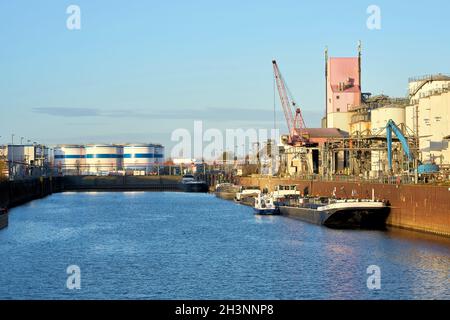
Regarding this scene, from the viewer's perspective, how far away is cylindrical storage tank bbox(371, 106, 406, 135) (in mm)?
114825

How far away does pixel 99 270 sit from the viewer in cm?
4984

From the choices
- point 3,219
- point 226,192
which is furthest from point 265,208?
point 226,192

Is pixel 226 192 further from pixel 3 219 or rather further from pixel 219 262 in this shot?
pixel 219 262

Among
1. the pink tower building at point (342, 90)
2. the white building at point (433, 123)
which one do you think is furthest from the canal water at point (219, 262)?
the pink tower building at point (342, 90)

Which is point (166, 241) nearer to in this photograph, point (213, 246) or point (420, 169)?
point (213, 246)

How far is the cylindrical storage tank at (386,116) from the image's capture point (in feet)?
377

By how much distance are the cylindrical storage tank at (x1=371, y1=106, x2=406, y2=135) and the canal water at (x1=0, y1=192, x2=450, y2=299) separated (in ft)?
121

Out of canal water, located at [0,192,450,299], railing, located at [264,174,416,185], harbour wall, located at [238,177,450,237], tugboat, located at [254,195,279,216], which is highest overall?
railing, located at [264,174,416,185]

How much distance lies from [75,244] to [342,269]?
84.0 ft


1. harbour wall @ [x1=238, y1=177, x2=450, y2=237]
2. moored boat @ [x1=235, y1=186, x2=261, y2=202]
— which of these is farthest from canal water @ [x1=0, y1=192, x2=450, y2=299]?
moored boat @ [x1=235, y1=186, x2=261, y2=202]

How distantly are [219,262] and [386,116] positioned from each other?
2720 inches

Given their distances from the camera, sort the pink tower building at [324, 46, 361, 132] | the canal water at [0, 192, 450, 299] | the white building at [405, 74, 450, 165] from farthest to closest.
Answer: the pink tower building at [324, 46, 361, 132] → the white building at [405, 74, 450, 165] → the canal water at [0, 192, 450, 299]

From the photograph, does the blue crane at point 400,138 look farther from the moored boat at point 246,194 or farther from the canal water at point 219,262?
the moored boat at point 246,194

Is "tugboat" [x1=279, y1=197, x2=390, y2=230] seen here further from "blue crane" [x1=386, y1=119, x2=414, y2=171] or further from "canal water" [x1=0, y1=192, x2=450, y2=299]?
"blue crane" [x1=386, y1=119, x2=414, y2=171]
